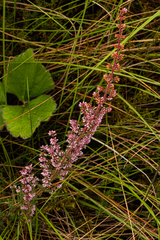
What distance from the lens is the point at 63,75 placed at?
102 inches

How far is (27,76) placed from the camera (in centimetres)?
247

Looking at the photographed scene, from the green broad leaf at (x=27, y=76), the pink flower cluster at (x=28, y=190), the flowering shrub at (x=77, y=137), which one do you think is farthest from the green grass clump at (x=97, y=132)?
the flowering shrub at (x=77, y=137)

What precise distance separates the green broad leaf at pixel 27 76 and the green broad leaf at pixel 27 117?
0.60 feet

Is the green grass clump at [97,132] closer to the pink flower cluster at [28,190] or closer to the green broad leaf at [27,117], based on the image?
the green broad leaf at [27,117]

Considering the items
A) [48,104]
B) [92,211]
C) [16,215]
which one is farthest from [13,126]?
[92,211]

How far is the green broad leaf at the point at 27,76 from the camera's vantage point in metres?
2.33

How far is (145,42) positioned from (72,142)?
5.74 ft

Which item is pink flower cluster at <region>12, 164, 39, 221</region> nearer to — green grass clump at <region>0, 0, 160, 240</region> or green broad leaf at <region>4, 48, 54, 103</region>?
green grass clump at <region>0, 0, 160, 240</region>

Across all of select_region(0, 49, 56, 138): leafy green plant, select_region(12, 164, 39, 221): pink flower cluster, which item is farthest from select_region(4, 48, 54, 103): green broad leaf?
select_region(12, 164, 39, 221): pink flower cluster

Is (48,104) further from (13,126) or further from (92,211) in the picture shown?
(92,211)

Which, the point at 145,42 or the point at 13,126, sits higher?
the point at 145,42

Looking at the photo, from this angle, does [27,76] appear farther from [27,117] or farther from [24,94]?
[27,117]

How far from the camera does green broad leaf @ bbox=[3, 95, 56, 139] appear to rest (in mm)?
2197

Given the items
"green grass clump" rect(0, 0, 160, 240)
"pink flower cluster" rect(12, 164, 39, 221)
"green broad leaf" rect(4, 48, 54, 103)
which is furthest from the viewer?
"green broad leaf" rect(4, 48, 54, 103)
